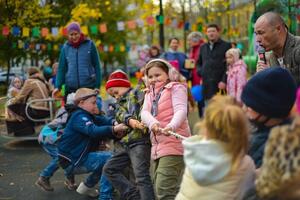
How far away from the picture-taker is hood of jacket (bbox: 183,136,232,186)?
3094 millimetres

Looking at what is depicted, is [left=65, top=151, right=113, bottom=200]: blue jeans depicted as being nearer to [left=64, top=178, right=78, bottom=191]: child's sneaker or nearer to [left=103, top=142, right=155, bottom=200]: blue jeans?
[left=103, top=142, right=155, bottom=200]: blue jeans

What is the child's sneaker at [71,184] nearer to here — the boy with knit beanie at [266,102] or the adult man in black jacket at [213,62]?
the adult man in black jacket at [213,62]

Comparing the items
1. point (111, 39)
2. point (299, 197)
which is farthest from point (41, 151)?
point (111, 39)

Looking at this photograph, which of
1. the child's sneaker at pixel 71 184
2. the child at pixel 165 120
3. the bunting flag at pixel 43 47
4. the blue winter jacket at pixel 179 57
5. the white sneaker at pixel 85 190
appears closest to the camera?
the child at pixel 165 120

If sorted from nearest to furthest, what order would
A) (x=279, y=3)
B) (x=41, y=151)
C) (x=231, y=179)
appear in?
(x=231, y=179)
(x=41, y=151)
(x=279, y=3)

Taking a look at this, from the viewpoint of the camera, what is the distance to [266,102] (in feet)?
10.8

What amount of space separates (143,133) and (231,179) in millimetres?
2346

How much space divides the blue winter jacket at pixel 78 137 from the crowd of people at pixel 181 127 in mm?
11

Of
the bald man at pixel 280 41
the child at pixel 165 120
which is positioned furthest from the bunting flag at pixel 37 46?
the bald man at pixel 280 41

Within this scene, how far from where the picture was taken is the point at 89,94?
20.3 ft

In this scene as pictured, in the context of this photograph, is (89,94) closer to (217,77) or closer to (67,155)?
(67,155)

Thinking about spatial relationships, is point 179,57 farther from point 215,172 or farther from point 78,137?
point 215,172

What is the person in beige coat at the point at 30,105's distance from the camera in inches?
388

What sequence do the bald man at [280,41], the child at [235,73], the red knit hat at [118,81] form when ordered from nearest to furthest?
the bald man at [280,41]
the red knit hat at [118,81]
the child at [235,73]
